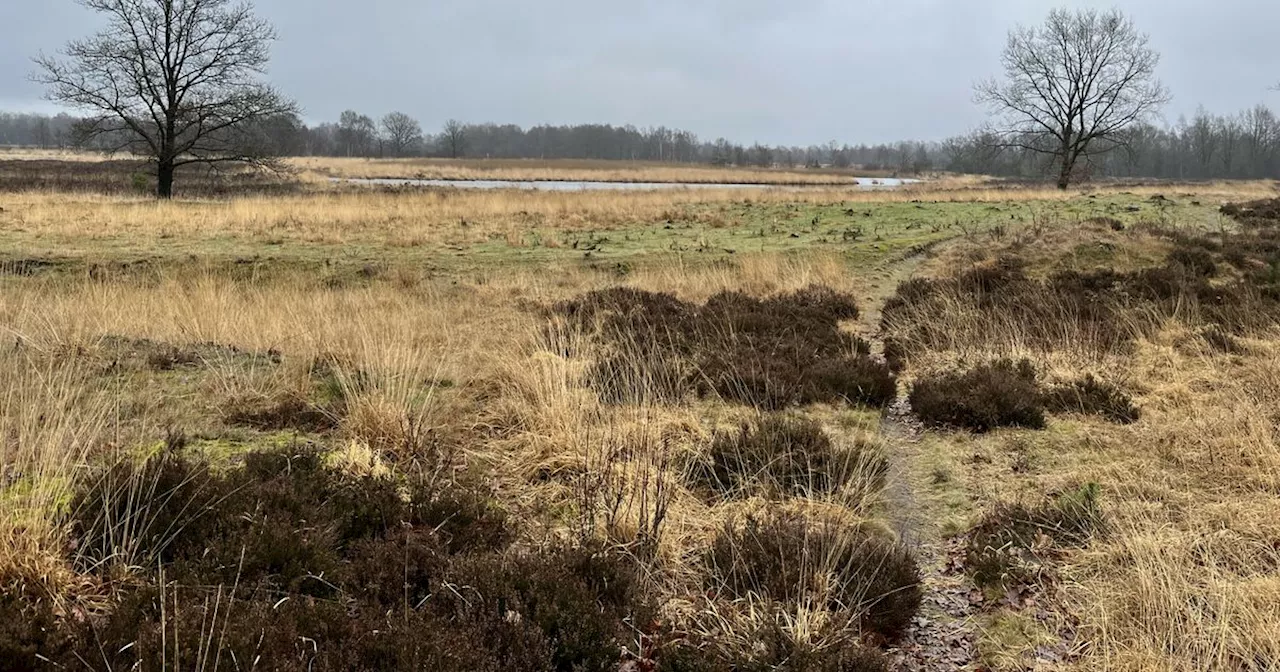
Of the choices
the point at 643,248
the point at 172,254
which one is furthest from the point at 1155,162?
the point at 172,254

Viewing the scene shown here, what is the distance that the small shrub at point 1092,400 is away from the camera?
6.02 metres

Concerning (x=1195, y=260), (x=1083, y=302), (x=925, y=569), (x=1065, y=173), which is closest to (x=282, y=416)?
(x=925, y=569)

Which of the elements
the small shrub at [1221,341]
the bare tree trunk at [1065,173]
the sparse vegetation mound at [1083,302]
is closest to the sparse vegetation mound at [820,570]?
the sparse vegetation mound at [1083,302]

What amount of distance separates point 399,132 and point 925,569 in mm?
121155

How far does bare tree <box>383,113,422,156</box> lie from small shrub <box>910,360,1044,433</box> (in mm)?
117025

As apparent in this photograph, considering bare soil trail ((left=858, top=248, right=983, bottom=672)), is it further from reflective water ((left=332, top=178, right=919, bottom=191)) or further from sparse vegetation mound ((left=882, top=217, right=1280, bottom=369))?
reflective water ((left=332, top=178, right=919, bottom=191))

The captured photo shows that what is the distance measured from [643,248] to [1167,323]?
940cm

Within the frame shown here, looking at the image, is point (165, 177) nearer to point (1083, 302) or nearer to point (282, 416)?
point (282, 416)

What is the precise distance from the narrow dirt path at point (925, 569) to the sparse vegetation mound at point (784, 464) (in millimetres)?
231

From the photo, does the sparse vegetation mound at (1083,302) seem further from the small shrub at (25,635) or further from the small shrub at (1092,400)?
the small shrub at (25,635)

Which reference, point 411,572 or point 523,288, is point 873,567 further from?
point 523,288

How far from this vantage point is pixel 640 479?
14.2 ft

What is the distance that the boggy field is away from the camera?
9.01 ft

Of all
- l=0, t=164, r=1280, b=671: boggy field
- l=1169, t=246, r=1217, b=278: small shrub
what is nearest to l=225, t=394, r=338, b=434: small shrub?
l=0, t=164, r=1280, b=671: boggy field
